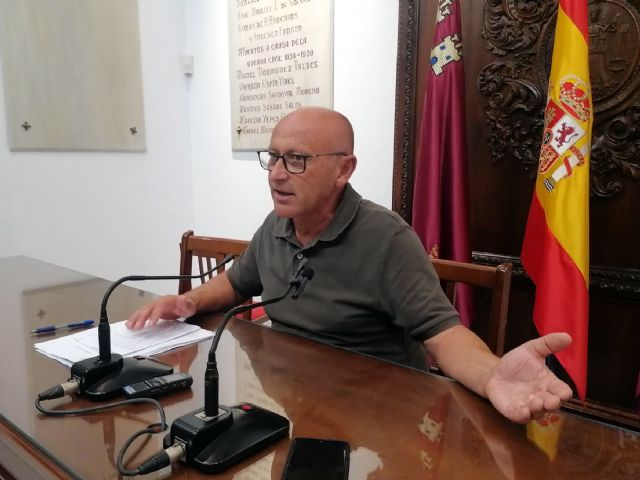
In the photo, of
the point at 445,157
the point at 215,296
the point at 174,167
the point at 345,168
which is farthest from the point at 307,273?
the point at 174,167

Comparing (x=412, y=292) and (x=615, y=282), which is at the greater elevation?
(x=412, y=292)

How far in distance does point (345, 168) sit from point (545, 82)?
104cm

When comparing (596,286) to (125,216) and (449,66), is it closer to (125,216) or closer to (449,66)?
(449,66)

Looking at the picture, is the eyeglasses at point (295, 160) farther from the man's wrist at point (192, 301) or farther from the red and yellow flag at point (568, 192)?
the red and yellow flag at point (568, 192)

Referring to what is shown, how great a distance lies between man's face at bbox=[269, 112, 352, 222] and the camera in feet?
3.84

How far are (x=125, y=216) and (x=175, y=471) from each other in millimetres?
2660

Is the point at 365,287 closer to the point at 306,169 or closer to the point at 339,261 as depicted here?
the point at 339,261

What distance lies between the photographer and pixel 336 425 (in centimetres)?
70

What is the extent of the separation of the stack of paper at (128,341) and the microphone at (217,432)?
407 millimetres

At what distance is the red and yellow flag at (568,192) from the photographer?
4.89 ft

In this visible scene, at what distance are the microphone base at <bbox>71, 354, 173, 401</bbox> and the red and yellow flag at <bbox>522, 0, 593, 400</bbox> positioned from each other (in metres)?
1.23

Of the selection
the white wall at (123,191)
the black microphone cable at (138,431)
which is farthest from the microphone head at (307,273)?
the white wall at (123,191)

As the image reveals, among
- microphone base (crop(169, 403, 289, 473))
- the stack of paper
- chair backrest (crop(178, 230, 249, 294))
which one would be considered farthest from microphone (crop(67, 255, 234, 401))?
chair backrest (crop(178, 230, 249, 294))

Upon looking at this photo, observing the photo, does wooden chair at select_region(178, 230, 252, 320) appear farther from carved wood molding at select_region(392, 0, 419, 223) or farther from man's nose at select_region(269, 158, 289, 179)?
carved wood molding at select_region(392, 0, 419, 223)
